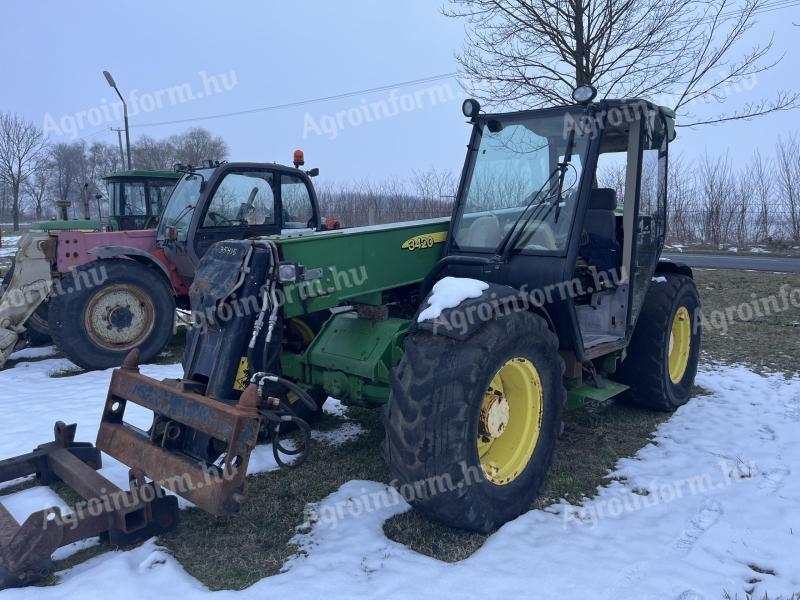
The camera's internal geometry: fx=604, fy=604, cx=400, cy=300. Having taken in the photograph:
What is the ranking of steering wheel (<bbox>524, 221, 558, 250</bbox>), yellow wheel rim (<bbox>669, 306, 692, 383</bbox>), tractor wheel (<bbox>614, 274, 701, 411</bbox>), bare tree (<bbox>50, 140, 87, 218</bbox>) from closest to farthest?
steering wheel (<bbox>524, 221, 558, 250</bbox>), tractor wheel (<bbox>614, 274, 701, 411</bbox>), yellow wheel rim (<bbox>669, 306, 692, 383</bbox>), bare tree (<bbox>50, 140, 87, 218</bbox>)

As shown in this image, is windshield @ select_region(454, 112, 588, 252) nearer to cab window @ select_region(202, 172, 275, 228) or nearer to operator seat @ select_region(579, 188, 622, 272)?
operator seat @ select_region(579, 188, 622, 272)

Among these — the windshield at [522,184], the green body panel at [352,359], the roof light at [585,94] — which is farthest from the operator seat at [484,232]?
the roof light at [585,94]

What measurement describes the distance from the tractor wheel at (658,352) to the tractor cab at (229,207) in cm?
373

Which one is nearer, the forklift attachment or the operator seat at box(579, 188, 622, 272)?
the forklift attachment

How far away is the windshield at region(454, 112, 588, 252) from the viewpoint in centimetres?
398

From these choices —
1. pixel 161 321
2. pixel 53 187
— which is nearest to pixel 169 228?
pixel 161 321

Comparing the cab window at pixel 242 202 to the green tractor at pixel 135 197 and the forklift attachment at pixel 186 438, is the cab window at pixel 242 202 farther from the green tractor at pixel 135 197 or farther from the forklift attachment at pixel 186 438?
the green tractor at pixel 135 197

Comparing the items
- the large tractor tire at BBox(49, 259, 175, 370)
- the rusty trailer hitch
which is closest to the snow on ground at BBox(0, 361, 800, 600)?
the rusty trailer hitch

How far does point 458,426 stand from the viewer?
120 inches

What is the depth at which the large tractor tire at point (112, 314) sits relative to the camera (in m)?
6.87

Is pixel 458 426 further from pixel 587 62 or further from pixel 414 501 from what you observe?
pixel 587 62

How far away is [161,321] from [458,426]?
5.41 m

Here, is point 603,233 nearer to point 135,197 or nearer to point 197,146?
point 135,197

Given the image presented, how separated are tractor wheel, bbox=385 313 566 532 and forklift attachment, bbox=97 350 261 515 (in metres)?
0.75
